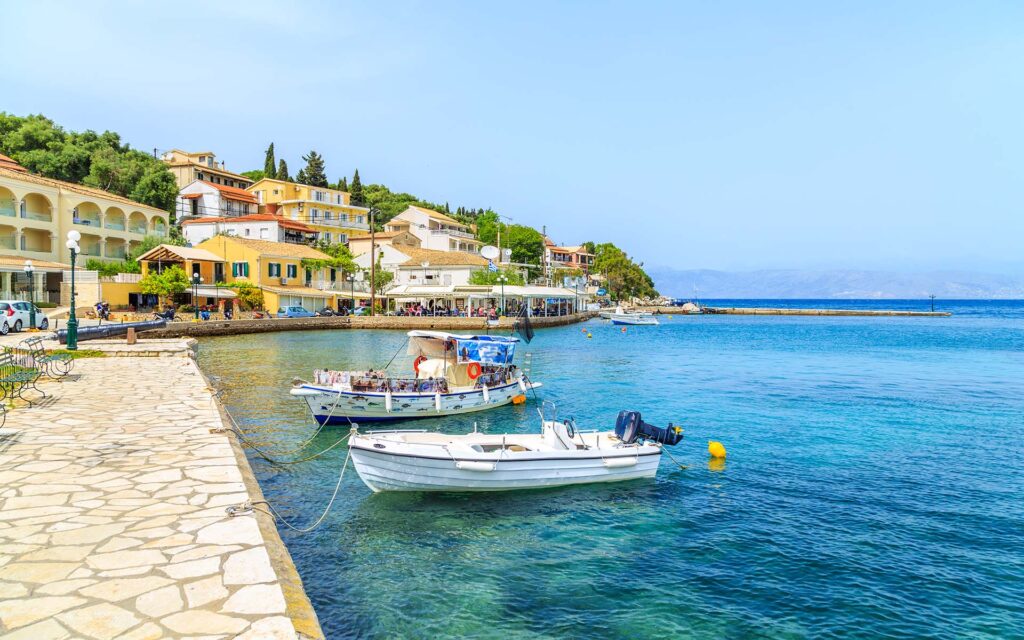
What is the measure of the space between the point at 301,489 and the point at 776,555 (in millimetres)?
8892

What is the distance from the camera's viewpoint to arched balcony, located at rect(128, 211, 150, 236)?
6097cm

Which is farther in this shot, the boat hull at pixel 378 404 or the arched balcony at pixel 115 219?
the arched balcony at pixel 115 219

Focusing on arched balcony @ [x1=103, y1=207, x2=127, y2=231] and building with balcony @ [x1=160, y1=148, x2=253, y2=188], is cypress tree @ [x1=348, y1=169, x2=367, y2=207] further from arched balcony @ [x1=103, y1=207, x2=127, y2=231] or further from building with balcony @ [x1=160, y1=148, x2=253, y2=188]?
arched balcony @ [x1=103, y1=207, x2=127, y2=231]

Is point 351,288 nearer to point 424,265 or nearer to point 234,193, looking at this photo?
point 424,265

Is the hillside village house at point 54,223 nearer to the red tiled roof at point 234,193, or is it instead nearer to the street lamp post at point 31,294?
the street lamp post at point 31,294

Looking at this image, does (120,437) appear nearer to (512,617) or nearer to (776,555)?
(512,617)

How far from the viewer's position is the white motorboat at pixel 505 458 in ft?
39.3

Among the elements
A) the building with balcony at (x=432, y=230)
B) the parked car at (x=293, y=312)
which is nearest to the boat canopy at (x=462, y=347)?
the parked car at (x=293, y=312)

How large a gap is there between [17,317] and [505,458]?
31215mm

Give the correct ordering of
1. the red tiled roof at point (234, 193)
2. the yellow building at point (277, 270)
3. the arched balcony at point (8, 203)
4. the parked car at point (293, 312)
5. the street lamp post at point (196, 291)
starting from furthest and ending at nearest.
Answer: the red tiled roof at point (234, 193)
the yellow building at point (277, 270)
the parked car at point (293, 312)
the street lamp post at point (196, 291)
the arched balcony at point (8, 203)

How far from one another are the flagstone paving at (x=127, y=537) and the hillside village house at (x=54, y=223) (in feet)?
148

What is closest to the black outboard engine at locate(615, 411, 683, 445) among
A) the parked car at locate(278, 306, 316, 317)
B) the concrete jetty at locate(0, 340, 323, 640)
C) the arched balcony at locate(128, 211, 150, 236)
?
the concrete jetty at locate(0, 340, 323, 640)

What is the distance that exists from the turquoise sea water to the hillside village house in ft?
126

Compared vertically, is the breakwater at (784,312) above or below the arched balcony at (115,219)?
below
